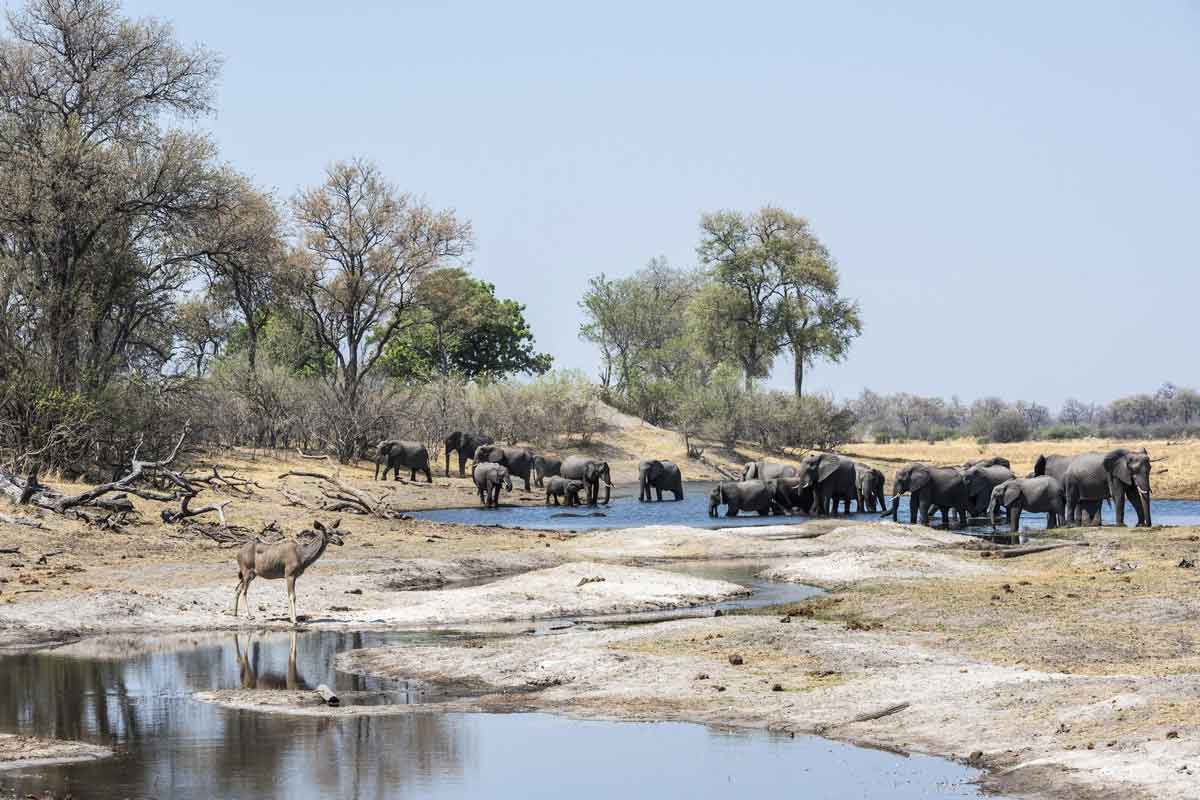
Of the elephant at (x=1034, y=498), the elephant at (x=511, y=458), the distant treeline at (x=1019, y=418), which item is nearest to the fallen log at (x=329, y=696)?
the elephant at (x=1034, y=498)

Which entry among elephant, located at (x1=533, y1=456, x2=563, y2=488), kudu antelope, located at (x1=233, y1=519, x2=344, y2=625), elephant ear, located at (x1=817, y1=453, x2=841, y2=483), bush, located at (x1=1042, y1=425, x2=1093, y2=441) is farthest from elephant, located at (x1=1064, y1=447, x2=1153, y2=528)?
bush, located at (x1=1042, y1=425, x2=1093, y2=441)

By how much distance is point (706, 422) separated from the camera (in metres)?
78.4

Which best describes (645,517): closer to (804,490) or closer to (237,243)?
(804,490)

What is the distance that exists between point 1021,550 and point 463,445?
113ft

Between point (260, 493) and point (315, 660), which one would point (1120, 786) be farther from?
point (260, 493)

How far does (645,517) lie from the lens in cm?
4484

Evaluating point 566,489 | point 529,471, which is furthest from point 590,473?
point 529,471

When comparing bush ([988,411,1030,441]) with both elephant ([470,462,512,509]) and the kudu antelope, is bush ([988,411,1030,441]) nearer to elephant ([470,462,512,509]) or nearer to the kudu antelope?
elephant ([470,462,512,509])

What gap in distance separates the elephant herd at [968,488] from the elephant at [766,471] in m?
0.03

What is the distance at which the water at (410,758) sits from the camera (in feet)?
38.7

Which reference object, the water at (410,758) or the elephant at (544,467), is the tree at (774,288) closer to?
the elephant at (544,467)

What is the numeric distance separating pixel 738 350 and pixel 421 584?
64.5 metres

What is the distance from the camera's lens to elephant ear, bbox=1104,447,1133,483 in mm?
37188

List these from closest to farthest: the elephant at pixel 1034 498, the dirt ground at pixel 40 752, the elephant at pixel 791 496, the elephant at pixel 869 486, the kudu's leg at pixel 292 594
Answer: the dirt ground at pixel 40 752
the kudu's leg at pixel 292 594
the elephant at pixel 1034 498
the elephant at pixel 791 496
the elephant at pixel 869 486
